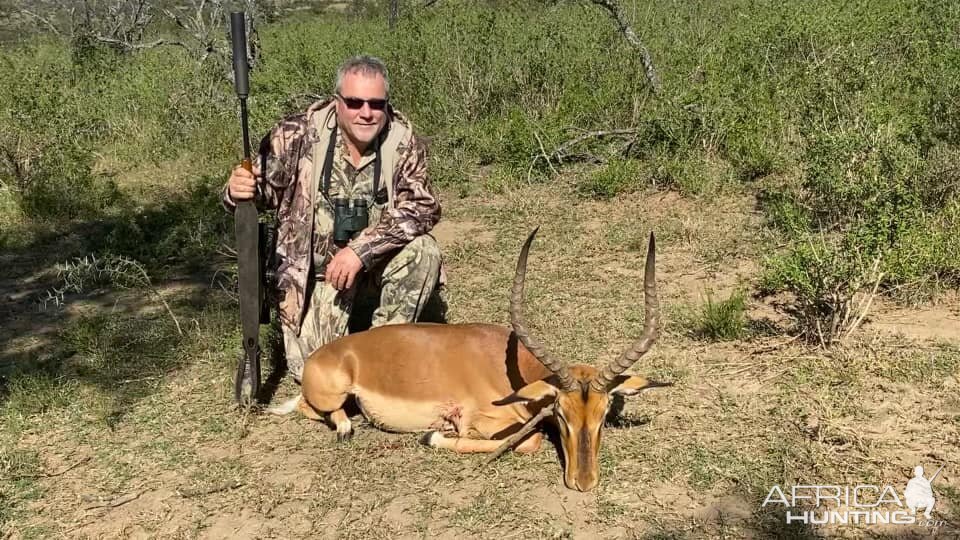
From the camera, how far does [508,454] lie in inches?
160

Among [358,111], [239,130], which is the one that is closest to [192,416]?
[358,111]

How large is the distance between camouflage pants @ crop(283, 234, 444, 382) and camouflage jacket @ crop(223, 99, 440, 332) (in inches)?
3.0

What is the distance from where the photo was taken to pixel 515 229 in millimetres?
7539

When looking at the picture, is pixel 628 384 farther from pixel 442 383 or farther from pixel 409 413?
pixel 409 413

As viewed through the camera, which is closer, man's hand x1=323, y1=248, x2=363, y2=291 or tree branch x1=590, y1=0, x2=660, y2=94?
man's hand x1=323, y1=248, x2=363, y2=291

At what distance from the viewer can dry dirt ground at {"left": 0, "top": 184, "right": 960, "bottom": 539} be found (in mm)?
3596

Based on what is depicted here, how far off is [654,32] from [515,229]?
5.02 m

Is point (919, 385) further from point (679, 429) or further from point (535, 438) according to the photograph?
point (535, 438)

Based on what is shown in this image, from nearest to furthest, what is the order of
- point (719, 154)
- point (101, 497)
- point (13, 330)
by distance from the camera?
point (101, 497) < point (13, 330) < point (719, 154)

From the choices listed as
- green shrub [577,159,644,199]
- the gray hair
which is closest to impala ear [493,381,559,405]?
the gray hair

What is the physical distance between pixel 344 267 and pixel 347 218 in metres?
0.35

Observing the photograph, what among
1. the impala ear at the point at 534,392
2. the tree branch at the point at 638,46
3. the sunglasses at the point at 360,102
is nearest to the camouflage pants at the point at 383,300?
the sunglasses at the point at 360,102

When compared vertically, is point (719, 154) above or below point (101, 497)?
above

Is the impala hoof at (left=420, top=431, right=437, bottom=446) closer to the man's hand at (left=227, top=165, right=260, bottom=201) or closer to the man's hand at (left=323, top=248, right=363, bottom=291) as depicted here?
the man's hand at (left=323, top=248, right=363, bottom=291)
